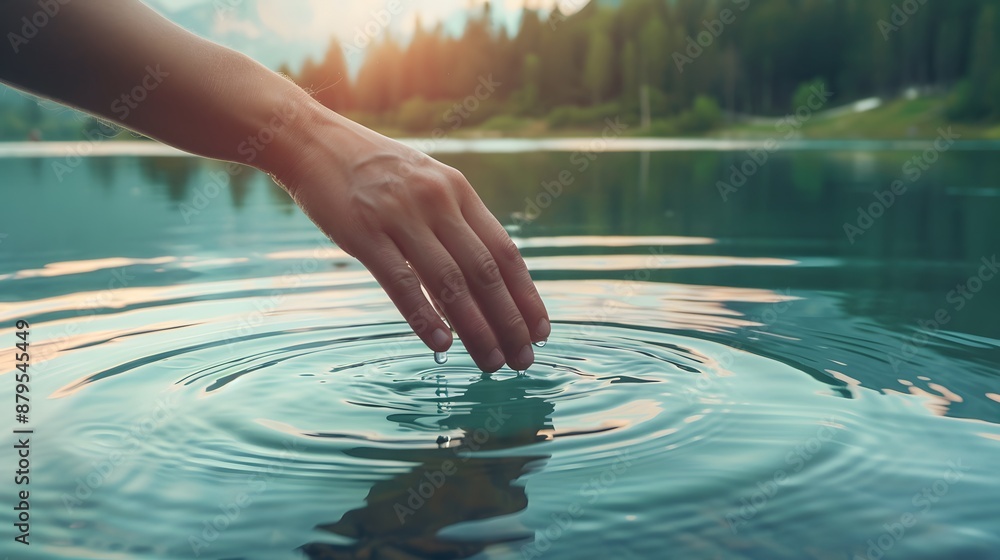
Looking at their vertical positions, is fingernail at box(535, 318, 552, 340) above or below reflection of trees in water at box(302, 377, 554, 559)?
above

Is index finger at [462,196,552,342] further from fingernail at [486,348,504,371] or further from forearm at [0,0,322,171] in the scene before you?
forearm at [0,0,322,171]

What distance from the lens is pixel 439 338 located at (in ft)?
6.53

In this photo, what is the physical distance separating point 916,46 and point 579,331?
7688cm

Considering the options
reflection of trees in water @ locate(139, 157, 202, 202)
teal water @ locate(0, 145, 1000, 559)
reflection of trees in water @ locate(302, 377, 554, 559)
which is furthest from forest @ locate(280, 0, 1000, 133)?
reflection of trees in water @ locate(302, 377, 554, 559)

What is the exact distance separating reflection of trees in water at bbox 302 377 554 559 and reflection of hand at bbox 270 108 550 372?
44 cm

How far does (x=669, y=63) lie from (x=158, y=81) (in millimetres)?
79500

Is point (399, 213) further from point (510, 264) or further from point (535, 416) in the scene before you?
point (535, 416)

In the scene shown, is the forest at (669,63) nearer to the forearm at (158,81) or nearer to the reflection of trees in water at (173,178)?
the reflection of trees in water at (173,178)

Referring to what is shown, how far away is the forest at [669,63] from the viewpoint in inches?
2844

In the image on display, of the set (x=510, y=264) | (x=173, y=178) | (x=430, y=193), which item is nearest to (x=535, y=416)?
(x=510, y=264)

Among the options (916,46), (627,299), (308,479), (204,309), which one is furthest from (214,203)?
(916,46)

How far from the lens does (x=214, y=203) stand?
1221cm

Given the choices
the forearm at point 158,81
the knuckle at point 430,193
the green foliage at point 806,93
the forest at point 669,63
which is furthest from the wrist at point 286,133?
the green foliage at point 806,93

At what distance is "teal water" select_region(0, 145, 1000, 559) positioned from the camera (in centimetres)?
192
